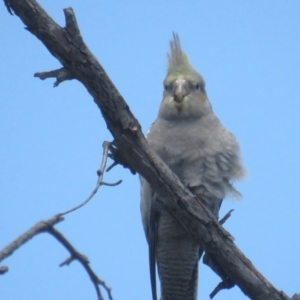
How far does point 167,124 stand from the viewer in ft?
18.9

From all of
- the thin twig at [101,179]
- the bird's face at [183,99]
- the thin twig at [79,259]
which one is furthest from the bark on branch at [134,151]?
the bird's face at [183,99]

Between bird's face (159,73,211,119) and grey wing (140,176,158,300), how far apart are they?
67cm

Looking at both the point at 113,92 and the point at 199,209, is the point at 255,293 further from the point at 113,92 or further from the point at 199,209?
the point at 113,92

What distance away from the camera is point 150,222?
5.66 m

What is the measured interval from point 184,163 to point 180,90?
28.3 inches

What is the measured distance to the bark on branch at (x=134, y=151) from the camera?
3.74 metres

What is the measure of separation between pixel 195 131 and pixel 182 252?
42.1 inches

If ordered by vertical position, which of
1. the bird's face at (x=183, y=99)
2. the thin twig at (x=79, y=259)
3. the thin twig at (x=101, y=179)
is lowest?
the thin twig at (x=79, y=259)

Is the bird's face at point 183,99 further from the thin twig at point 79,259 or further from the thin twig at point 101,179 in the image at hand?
the thin twig at point 79,259

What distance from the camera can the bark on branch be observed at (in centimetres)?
374

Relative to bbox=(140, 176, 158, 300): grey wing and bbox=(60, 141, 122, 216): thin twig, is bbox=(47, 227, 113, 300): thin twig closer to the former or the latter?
bbox=(60, 141, 122, 216): thin twig

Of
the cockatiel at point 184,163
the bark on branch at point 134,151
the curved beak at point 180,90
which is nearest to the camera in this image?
the bark on branch at point 134,151

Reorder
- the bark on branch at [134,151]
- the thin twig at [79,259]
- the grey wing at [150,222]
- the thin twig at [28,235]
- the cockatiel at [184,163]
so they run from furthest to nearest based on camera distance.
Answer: the grey wing at [150,222], the cockatiel at [184,163], the bark on branch at [134,151], the thin twig at [79,259], the thin twig at [28,235]

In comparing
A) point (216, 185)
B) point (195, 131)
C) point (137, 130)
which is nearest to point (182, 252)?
point (216, 185)
